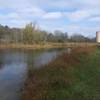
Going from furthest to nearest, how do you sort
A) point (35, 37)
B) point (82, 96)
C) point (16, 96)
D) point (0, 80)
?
1. point (35, 37)
2. point (0, 80)
3. point (16, 96)
4. point (82, 96)

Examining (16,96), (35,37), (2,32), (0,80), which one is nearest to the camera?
(16,96)

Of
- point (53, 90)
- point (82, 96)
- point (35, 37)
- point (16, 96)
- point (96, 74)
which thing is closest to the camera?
point (82, 96)

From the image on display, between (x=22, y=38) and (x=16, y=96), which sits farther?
(x=22, y=38)

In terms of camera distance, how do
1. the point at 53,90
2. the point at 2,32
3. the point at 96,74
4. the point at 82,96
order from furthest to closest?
the point at 2,32, the point at 96,74, the point at 53,90, the point at 82,96

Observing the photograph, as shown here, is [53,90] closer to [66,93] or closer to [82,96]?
[66,93]

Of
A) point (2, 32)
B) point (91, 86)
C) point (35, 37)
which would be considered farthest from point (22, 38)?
point (91, 86)

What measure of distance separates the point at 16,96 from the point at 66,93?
120 inches

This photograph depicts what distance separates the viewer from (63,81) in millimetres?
13031

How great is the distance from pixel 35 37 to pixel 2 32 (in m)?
20.6

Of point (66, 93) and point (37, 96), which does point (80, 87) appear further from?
point (37, 96)

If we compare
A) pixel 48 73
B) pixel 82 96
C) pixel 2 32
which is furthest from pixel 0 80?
pixel 2 32

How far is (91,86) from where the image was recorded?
12359 mm

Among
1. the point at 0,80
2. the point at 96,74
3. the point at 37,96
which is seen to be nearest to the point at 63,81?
the point at 37,96

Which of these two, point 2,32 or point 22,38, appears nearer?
point 22,38
